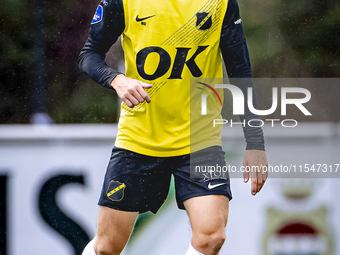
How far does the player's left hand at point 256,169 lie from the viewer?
57.7 inches

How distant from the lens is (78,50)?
273 cm

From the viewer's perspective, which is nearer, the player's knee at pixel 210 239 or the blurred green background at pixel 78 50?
the player's knee at pixel 210 239

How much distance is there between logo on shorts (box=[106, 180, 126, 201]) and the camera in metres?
1.50

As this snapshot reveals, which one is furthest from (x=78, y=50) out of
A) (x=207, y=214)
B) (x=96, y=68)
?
(x=207, y=214)

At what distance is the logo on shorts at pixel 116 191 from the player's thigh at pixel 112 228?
0.16 ft

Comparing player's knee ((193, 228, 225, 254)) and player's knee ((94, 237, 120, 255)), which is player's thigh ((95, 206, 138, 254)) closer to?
player's knee ((94, 237, 120, 255))

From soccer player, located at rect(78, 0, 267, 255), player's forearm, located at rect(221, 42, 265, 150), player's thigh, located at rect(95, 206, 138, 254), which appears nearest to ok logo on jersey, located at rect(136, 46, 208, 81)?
soccer player, located at rect(78, 0, 267, 255)

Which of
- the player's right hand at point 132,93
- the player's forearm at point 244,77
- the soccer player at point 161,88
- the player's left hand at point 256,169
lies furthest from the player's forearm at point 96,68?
the player's left hand at point 256,169

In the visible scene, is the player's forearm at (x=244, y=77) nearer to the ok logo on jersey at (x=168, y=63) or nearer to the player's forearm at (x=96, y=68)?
the ok logo on jersey at (x=168, y=63)

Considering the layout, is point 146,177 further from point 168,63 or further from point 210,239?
point 168,63

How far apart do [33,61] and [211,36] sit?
1557mm

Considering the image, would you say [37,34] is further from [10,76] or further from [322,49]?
[322,49]

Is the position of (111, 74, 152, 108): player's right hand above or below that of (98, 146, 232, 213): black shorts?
above

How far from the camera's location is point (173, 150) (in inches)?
59.0
